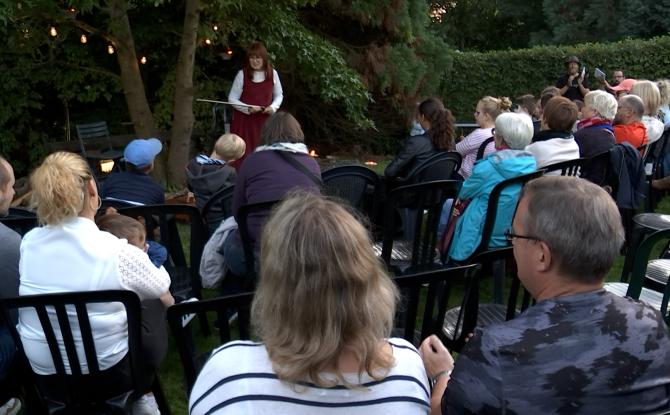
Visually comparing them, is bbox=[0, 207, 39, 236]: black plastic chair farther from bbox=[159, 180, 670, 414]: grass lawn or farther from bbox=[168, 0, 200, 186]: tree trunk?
bbox=[168, 0, 200, 186]: tree trunk

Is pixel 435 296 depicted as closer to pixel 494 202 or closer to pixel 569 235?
pixel 569 235

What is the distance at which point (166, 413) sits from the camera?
2.62 m

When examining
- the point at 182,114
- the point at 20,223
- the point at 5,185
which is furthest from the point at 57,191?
the point at 182,114

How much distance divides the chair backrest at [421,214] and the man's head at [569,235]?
1759mm

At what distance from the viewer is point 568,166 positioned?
13.1ft

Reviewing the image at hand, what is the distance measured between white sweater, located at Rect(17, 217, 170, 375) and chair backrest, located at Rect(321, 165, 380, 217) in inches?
63.5

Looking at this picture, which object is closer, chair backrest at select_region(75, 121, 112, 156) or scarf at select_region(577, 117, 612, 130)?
scarf at select_region(577, 117, 612, 130)

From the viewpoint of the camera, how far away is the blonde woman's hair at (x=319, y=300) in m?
1.37

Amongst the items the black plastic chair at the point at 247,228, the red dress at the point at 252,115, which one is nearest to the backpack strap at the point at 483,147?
the black plastic chair at the point at 247,228

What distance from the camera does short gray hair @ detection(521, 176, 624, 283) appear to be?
1.55 metres

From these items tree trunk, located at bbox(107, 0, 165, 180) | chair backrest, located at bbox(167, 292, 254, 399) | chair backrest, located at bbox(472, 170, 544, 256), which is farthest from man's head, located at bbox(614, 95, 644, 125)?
tree trunk, located at bbox(107, 0, 165, 180)

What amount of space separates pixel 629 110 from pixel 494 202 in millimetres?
2187

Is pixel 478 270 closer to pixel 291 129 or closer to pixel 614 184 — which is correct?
pixel 291 129

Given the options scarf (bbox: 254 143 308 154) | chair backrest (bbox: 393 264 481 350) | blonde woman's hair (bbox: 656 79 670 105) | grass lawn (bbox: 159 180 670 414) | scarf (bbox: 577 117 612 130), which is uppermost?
blonde woman's hair (bbox: 656 79 670 105)
